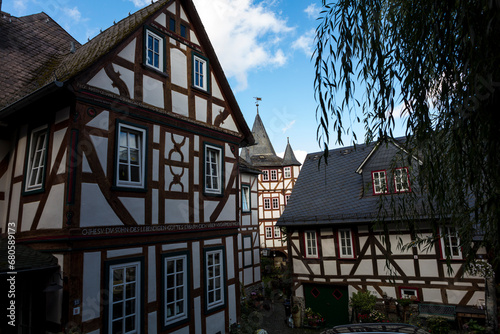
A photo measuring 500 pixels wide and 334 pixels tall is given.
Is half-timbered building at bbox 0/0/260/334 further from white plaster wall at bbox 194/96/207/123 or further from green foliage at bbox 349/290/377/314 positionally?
green foliage at bbox 349/290/377/314

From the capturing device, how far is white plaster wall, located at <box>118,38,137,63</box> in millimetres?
7398

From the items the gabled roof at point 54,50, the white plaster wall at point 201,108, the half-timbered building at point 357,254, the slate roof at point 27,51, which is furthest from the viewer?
the half-timbered building at point 357,254

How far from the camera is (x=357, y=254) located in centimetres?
1268

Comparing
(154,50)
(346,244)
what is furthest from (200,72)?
(346,244)

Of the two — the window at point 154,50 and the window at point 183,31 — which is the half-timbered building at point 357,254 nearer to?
the window at point 183,31

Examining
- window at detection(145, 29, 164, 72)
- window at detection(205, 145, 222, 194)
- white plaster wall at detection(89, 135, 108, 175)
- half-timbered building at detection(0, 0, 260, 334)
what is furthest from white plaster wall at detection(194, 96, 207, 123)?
white plaster wall at detection(89, 135, 108, 175)

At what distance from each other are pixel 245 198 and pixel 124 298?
1273 cm

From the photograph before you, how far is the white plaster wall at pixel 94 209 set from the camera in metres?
6.18

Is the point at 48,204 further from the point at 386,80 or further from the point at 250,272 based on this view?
the point at 250,272

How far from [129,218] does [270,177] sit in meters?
26.2

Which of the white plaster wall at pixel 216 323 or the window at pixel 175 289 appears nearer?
the window at pixel 175 289

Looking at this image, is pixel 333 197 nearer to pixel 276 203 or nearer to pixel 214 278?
pixel 214 278

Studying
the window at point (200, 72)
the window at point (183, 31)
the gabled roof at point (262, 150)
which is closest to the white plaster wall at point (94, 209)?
the window at point (200, 72)

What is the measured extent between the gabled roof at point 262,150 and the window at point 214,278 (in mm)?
23932
